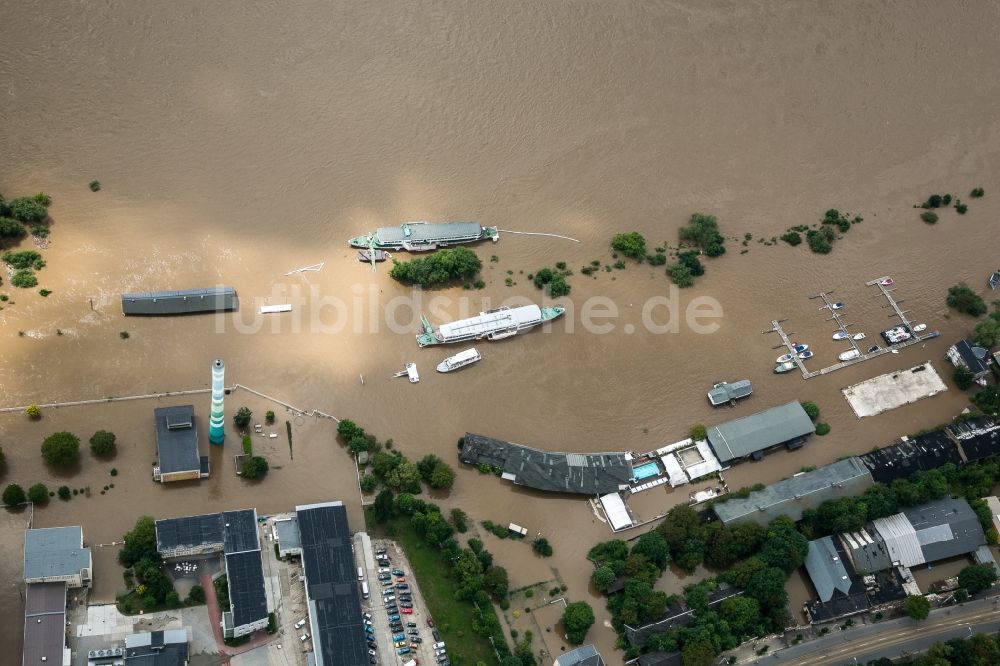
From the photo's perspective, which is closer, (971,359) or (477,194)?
(971,359)

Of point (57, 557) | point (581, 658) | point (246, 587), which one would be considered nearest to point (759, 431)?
point (581, 658)

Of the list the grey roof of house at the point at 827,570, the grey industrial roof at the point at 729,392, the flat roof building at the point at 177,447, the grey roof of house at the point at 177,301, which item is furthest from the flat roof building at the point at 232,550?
the grey roof of house at the point at 827,570

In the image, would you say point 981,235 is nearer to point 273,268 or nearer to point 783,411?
point 783,411

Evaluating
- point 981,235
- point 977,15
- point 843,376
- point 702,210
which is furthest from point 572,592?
point 977,15

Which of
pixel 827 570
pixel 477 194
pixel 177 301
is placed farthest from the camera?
pixel 477 194

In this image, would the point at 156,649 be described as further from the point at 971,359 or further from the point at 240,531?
the point at 971,359
